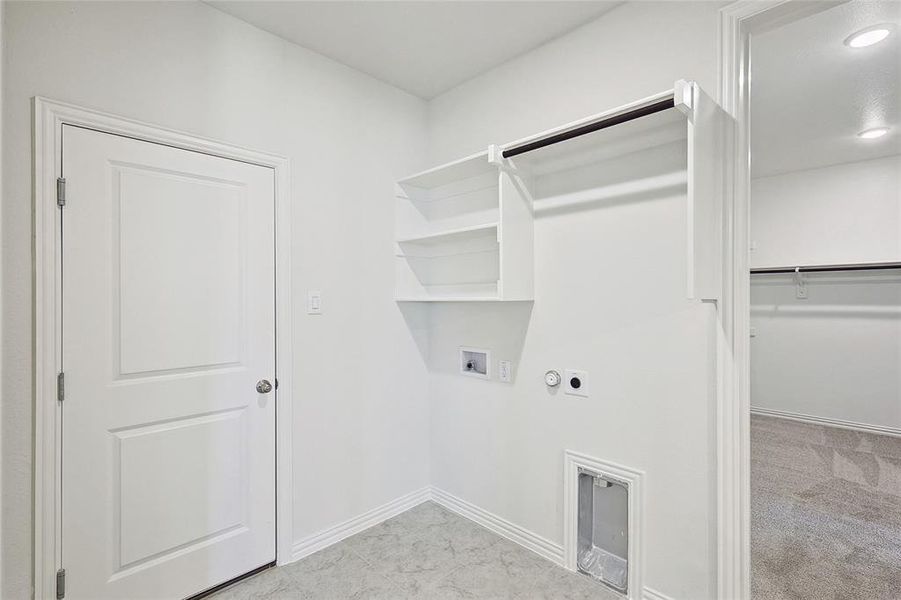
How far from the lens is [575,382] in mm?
2123

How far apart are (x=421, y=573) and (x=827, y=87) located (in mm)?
3759

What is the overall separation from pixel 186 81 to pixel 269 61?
0.44m

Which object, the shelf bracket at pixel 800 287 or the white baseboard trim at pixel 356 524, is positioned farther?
the shelf bracket at pixel 800 287

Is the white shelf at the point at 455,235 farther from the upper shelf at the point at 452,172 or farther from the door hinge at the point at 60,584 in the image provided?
the door hinge at the point at 60,584

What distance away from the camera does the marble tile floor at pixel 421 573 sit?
194 centimetres

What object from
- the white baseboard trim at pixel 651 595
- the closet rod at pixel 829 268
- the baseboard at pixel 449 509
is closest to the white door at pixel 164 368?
the baseboard at pixel 449 509

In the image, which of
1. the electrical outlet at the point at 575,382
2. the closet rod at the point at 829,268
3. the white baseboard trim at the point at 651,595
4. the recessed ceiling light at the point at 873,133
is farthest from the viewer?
the closet rod at the point at 829,268

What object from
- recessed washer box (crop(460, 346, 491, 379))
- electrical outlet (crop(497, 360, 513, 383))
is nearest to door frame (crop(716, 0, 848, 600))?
electrical outlet (crop(497, 360, 513, 383))

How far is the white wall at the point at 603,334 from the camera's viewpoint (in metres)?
1.75

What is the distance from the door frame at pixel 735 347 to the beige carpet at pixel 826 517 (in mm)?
527

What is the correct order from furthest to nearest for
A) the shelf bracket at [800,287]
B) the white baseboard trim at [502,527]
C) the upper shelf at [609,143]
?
the shelf bracket at [800,287] < the white baseboard trim at [502,527] < the upper shelf at [609,143]

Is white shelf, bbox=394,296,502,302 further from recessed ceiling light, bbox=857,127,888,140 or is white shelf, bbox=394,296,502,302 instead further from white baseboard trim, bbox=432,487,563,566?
recessed ceiling light, bbox=857,127,888,140

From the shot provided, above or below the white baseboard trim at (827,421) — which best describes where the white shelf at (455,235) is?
above

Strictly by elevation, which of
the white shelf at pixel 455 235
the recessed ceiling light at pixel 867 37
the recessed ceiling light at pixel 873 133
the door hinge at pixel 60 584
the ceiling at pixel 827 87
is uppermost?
the recessed ceiling light at pixel 873 133
